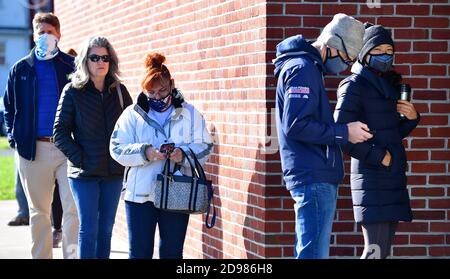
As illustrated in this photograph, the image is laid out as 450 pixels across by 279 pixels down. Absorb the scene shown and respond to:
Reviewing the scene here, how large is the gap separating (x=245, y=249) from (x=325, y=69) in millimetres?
1907

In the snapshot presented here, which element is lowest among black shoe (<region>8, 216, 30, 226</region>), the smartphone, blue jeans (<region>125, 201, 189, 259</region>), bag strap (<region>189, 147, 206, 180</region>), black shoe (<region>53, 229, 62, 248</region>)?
black shoe (<region>8, 216, 30, 226</region>)

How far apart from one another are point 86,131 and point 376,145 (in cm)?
256

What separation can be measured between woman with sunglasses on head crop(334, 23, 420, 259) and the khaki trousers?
→ 290 cm

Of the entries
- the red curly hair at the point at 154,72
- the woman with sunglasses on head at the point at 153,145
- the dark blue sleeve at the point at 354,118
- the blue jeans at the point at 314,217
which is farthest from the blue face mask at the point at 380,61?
the red curly hair at the point at 154,72

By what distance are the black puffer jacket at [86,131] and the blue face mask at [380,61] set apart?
2408 millimetres

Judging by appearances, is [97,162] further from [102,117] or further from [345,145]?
[345,145]

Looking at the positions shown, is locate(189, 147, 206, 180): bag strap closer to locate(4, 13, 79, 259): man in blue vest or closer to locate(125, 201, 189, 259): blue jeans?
locate(125, 201, 189, 259): blue jeans

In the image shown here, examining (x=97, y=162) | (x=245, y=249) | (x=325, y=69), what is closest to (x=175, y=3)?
(x=97, y=162)

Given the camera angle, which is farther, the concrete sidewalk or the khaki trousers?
the concrete sidewalk

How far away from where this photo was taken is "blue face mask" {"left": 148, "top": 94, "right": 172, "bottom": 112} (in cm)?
723

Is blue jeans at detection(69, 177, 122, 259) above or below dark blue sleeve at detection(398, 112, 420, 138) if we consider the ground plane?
below

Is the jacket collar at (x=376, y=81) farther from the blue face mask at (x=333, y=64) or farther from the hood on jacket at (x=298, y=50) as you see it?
the hood on jacket at (x=298, y=50)

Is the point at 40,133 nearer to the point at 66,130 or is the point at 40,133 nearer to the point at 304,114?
the point at 66,130

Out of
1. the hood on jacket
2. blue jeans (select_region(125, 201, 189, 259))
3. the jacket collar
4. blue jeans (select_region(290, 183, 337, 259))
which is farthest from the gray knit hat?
blue jeans (select_region(125, 201, 189, 259))
